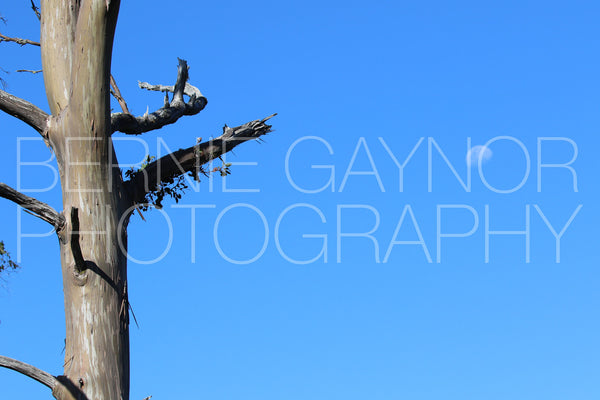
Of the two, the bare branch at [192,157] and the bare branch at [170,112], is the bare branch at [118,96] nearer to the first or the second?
the bare branch at [170,112]

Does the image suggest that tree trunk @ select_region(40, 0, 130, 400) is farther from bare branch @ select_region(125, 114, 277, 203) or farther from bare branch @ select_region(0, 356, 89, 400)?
bare branch @ select_region(125, 114, 277, 203)

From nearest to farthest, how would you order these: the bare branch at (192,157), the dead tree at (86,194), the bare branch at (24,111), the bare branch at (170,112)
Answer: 1. the dead tree at (86,194)
2. the bare branch at (24,111)
3. the bare branch at (192,157)
4. the bare branch at (170,112)

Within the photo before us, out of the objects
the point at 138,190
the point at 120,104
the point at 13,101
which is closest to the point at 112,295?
the point at 138,190

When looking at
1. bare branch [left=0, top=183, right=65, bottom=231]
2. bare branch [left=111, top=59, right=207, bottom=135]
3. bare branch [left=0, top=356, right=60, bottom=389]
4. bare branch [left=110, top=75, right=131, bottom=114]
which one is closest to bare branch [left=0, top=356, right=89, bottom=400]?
bare branch [left=0, top=356, right=60, bottom=389]

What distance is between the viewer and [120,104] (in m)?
6.45

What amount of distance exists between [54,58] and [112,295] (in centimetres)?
193

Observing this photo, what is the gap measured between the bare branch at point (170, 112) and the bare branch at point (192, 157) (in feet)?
1.80

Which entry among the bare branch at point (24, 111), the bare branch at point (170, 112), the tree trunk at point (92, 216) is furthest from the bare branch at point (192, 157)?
the bare branch at point (24, 111)

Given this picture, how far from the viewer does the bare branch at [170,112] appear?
6057 mm

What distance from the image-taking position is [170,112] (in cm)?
652

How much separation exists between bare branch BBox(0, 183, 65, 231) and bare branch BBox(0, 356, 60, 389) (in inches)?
37.3

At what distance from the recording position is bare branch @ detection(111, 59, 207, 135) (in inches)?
238

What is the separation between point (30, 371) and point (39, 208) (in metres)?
1.08

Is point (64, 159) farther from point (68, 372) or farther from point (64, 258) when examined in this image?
point (68, 372)
